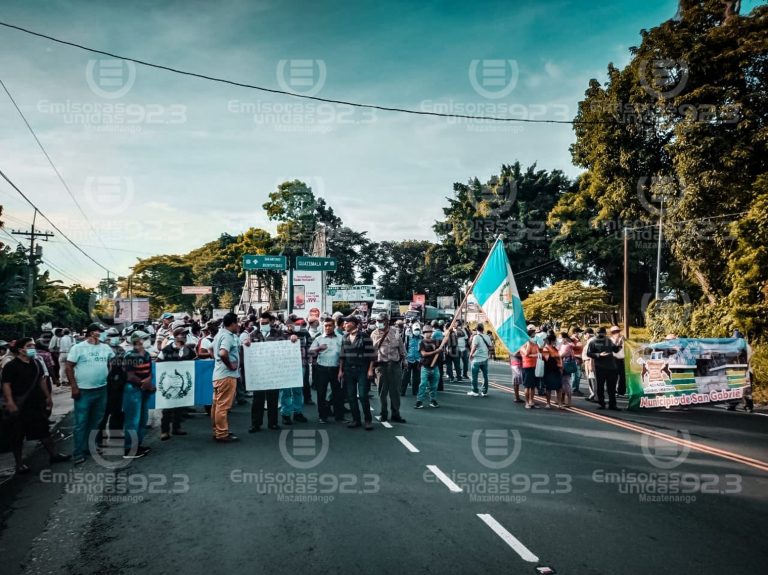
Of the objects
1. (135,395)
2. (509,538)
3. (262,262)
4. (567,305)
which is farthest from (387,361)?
(567,305)

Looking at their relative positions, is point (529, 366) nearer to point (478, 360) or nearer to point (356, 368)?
point (478, 360)

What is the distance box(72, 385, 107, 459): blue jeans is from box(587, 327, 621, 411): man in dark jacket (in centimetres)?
973

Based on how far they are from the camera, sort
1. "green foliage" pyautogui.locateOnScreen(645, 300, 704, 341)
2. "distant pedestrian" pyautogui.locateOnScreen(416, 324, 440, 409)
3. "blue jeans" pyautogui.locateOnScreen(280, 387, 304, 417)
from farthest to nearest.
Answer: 1. "green foliage" pyautogui.locateOnScreen(645, 300, 704, 341)
2. "distant pedestrian" pyautogui.locateOnScreen(416, 324, 440, 409)
3. "blue jeans" pyautogui.locateOnScreen(280, 387, 304, 417)

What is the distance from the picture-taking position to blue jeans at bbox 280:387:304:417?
980 centimetres

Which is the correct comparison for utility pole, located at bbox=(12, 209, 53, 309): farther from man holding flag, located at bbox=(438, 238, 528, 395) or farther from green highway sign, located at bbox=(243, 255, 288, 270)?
man holding flag, located at bbox=(438, 238, 528, 395)

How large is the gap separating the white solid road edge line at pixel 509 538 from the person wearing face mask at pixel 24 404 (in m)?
6.09

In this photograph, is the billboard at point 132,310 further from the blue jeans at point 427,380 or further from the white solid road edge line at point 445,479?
the white solid road edge line at point 445,479

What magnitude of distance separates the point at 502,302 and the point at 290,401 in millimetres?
4765

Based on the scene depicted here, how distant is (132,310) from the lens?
4694 cm

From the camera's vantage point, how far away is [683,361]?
1179cm

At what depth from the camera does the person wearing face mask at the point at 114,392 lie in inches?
309

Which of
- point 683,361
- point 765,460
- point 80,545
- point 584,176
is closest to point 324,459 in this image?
point 80,545

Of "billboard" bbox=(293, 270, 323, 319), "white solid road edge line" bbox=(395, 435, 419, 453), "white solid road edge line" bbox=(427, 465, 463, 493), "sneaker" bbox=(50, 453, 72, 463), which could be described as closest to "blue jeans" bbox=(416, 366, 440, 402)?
"white solid road edge line" bbox=(395, 435, 419, 453)

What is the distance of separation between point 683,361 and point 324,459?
29.3 feet
